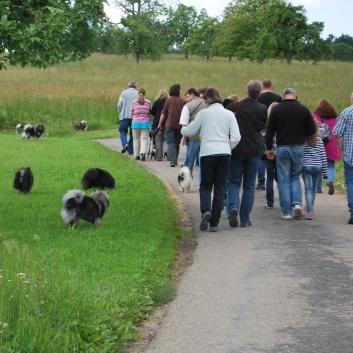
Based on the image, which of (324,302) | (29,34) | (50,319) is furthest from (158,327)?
(29,34)

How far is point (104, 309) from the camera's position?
7.11 metres

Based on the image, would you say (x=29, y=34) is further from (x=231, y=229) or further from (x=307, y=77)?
(x=307, y=77)

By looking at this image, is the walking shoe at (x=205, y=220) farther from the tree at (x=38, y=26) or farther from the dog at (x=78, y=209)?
the tree at (x=38, y=26)

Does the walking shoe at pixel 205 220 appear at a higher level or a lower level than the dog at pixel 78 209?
lower

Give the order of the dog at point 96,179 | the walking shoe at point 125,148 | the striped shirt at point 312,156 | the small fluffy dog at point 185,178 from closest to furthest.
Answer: the striped shirt at point 312,156, the dog at point 96,179, the small fluffy dog at point 185,178, the walking shoe at point 125,148

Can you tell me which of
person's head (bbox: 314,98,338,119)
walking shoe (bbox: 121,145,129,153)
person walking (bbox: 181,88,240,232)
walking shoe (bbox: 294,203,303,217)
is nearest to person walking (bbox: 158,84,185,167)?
walking shoe (bbox: 121,145,129,153)

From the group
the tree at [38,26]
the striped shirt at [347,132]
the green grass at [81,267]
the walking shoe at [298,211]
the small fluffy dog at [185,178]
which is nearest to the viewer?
the green grass at [81,267]

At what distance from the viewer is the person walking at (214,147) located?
12.1 meters

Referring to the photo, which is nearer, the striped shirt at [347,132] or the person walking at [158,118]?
the striped shirt at [347,132]

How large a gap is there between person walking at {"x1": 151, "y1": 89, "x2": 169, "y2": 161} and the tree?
983 centimetres

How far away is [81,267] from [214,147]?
12.9 ft

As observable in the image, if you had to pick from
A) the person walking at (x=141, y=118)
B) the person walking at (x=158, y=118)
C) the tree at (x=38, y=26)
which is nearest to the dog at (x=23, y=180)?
the tree at (x=38, y=26)

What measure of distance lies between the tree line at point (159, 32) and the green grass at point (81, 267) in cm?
261

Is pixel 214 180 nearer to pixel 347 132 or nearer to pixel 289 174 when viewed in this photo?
pixel 289 174
